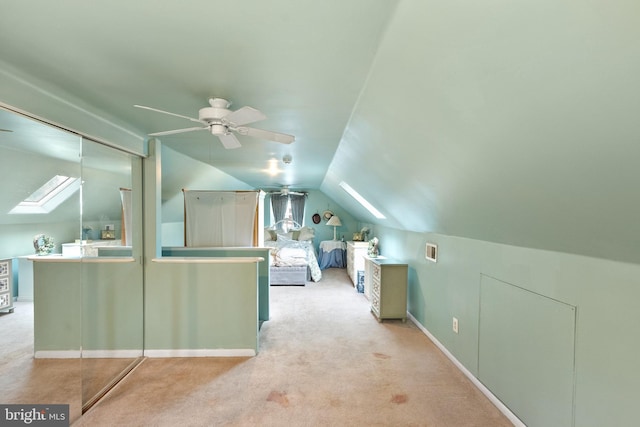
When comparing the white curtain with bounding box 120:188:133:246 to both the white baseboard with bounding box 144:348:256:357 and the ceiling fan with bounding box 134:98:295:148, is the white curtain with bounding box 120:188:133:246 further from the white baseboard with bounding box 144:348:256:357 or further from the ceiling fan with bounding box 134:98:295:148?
the ceiling fan with bounding box 134:98:295:148

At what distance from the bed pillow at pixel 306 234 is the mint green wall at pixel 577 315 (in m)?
5.22

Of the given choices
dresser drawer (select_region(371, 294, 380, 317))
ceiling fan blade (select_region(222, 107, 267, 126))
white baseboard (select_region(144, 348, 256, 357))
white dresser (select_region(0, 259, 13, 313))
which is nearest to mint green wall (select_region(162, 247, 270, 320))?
white baseboard (select_region(144, 348, 256, 357))

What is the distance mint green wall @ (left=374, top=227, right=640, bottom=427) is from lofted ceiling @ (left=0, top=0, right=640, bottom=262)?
122 millimetres

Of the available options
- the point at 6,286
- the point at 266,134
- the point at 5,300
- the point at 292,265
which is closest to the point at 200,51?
the point at 266,134

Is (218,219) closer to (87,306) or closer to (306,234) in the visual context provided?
(87,306)

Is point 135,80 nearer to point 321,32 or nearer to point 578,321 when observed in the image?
point 321,32

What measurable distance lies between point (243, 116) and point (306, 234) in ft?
21.0

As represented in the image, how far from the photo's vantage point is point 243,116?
65.0 inches

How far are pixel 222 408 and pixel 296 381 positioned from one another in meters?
0.62

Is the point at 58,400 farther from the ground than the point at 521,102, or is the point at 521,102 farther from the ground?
the point at 521,102

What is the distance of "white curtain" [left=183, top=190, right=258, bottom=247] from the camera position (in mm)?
3652

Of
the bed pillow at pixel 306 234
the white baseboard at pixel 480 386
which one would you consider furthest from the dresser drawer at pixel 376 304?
the bed pillow at pixel 306 234

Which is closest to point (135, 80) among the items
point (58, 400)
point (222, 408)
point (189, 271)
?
point (189, 271)

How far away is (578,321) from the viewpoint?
1.53m
